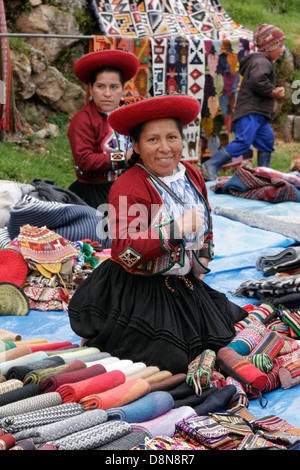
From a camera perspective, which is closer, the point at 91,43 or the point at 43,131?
the point at 91,43

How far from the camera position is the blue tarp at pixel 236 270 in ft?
8.20

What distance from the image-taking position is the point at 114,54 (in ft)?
14.1

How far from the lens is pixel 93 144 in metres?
4.56

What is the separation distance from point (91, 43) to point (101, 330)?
4828 millimetres

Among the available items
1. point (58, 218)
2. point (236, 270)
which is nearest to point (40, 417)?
point (58, 218)

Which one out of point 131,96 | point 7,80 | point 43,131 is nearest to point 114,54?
point 7,80

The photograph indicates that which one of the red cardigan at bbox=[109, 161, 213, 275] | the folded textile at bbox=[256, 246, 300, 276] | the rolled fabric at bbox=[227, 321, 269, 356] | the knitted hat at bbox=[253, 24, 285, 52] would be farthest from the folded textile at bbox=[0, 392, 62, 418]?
the knitted hat at bbox=[253, 24, 285, 52]

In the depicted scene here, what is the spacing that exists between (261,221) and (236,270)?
1054 millimetres

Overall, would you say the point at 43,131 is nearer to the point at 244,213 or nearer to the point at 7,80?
the point at 7,80

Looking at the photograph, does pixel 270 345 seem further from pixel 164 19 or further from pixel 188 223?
pixel 164 19

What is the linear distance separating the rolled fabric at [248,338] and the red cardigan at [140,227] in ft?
1.54

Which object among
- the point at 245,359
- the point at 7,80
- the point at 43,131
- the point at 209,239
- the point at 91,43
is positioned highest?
the point at 91,43

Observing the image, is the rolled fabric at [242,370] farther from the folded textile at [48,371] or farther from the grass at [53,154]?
the grass at [53,154]

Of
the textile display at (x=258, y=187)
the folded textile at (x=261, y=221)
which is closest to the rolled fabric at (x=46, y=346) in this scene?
the folded textile at (x=261, y=221)
